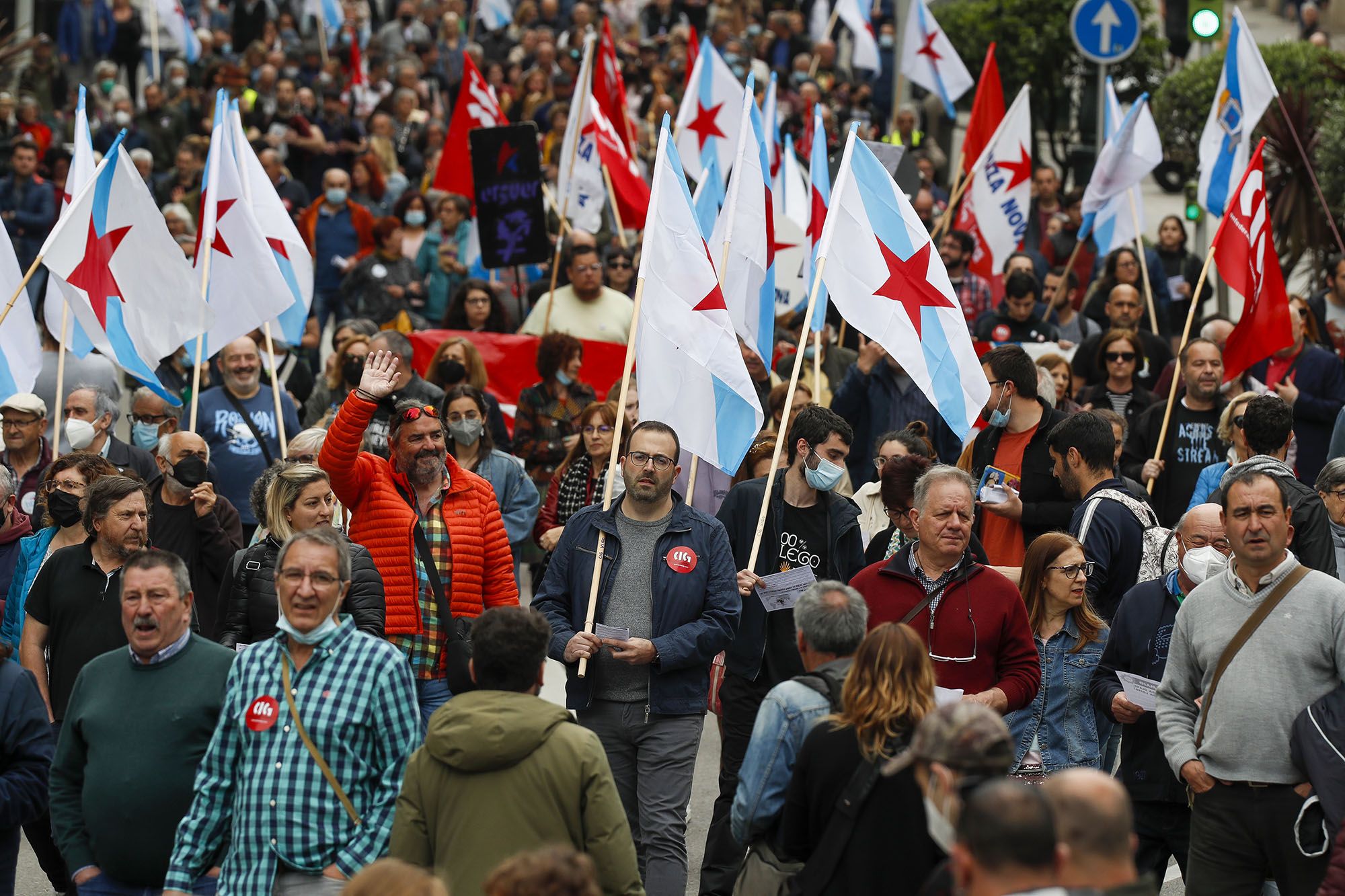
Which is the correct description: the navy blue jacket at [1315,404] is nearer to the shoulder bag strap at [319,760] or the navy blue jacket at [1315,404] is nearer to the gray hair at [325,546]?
the gray hair at [325,546]

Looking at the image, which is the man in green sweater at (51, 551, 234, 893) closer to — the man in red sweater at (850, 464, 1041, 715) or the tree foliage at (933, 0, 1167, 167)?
the man in red sweater at (850, 464, 1041, 715)

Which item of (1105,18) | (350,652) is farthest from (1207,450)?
(1105,18)

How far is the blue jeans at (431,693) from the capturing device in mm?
7066

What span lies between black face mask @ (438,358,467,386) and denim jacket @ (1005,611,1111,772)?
16.6ft

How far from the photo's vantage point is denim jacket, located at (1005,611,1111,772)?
6.81 meters

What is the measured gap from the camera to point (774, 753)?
5219 millimetres

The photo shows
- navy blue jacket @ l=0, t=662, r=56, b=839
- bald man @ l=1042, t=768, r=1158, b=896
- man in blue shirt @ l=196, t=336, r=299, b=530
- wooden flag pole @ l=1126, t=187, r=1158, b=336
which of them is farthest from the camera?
wooden flag pole @ l=1126, t=187, r=1158, b=336

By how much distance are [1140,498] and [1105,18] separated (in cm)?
914

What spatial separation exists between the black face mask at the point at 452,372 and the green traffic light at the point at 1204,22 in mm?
7445

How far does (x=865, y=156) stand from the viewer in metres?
8.36

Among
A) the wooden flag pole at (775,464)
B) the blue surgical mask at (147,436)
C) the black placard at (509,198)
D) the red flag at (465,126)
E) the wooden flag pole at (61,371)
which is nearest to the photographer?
the wooden flag pole at (775,464)

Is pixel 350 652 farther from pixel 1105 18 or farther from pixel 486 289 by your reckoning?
pixel 1105 18

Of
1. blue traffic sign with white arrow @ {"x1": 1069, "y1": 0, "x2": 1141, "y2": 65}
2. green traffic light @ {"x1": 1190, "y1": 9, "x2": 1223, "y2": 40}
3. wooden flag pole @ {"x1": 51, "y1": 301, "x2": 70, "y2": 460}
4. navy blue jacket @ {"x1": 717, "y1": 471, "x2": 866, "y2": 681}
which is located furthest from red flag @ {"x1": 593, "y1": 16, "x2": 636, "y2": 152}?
navy blue jacket @ {"x1": 717, "y1": 471, "x2": 866, "y2": 681}

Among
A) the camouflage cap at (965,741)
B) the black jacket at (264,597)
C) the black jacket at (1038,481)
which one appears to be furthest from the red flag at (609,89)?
the camouflage cap at (965,741)
